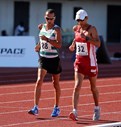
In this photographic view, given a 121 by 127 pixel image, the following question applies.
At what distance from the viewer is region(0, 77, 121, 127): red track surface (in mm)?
10766

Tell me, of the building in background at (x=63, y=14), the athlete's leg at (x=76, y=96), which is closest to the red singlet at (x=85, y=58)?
the athlete's leg at (x=76, y=96)

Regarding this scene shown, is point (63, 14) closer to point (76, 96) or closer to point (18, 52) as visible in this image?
point (18, 52)

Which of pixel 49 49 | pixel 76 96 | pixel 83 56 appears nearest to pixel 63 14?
pixel 49 49

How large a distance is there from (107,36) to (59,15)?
4237 mm

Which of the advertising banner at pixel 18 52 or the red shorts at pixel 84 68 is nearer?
the red shorts at pixel 84 68

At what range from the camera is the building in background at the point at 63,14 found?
39781 millimetres

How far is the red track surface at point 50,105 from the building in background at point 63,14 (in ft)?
72.8

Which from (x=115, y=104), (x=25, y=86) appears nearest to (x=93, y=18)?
(x=25, y=86)

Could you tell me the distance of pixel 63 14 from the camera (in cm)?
4162

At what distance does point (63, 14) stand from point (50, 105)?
28.9m

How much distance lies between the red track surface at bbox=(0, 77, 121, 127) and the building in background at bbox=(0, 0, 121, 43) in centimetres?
2219

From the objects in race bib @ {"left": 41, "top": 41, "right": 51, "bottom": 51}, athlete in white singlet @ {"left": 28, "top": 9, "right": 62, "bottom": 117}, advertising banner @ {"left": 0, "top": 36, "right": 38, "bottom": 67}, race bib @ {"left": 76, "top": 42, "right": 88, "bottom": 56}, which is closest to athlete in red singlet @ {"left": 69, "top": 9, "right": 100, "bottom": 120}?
race bib @ {"left": 76, "top": 42, "right": 88, "bottom": 56}

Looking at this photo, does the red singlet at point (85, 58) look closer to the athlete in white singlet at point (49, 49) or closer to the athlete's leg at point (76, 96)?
the athlete's leg at point (76, 96)

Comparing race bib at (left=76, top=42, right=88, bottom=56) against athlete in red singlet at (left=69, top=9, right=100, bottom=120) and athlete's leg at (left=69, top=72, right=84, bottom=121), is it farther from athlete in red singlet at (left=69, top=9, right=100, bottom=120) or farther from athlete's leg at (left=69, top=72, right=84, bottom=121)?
athlete's leg at (left=69, top=72, right=84, bottom=121)
